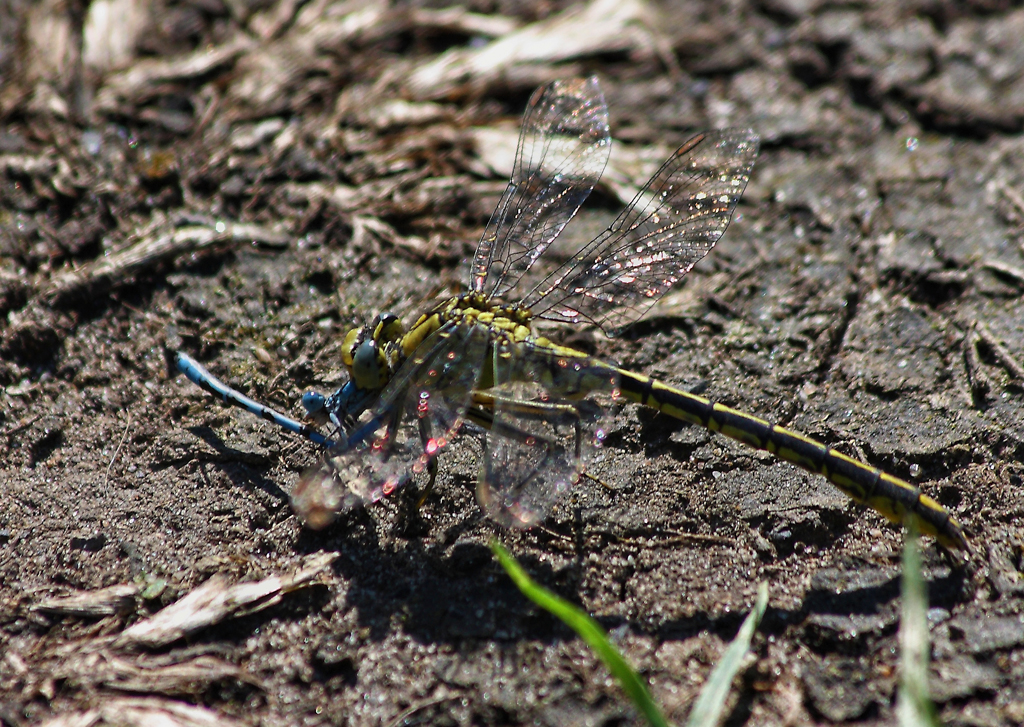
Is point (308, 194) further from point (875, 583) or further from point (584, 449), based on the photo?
point (875, 583)

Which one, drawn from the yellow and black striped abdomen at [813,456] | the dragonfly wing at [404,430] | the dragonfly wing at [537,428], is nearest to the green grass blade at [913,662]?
the yellow and black striped abdomen at [813,456]

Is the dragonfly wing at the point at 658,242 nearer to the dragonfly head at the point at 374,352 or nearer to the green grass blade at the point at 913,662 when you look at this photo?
the dragonfly head at the point at 374,352

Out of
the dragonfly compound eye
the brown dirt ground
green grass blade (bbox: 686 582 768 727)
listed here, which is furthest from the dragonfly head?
green grass blade (bbox: 686 582 768 727)

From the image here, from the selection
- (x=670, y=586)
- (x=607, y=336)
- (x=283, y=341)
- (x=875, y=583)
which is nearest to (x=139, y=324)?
(x=283, y=341)

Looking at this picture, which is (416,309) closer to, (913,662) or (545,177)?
(545,177)

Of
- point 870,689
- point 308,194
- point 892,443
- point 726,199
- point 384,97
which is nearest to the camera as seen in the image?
point 870,689

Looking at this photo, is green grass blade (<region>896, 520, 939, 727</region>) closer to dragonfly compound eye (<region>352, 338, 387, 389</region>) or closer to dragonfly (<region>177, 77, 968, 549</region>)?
dragonfly (<region>177, 77, 968, 549</region>)

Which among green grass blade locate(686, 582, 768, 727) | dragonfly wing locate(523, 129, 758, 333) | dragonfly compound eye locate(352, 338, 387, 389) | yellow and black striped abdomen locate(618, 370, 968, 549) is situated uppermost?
dragonfly wing locate(523, 129, 758, 333)
